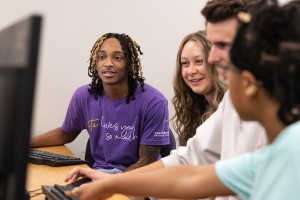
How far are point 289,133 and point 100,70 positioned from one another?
1568mm

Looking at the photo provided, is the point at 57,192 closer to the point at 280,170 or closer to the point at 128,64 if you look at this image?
the point at 280,170

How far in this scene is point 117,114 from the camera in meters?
2.07

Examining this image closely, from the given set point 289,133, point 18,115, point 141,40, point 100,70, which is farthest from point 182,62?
point 18,115

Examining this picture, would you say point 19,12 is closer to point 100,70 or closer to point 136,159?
point 100,70

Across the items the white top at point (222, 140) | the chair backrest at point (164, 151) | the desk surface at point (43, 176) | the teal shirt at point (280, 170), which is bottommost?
the chair backrest at point (164, 151)

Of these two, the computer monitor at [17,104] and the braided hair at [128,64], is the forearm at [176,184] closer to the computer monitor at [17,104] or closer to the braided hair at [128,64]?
the computer monitor at [17,104]

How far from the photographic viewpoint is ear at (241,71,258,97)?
29.0 inches

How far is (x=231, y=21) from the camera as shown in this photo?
1207 mm

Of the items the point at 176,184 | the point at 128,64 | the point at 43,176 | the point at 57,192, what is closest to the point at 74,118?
the point at 128,64

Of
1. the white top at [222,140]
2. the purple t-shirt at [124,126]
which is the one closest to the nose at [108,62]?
the purple t-shirt at [124,126]

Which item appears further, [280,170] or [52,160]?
[52,160]

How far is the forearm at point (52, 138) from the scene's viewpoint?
7.08ft

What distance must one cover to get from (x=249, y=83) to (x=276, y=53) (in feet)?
0.24

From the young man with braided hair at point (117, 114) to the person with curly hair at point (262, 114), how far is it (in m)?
1.11
